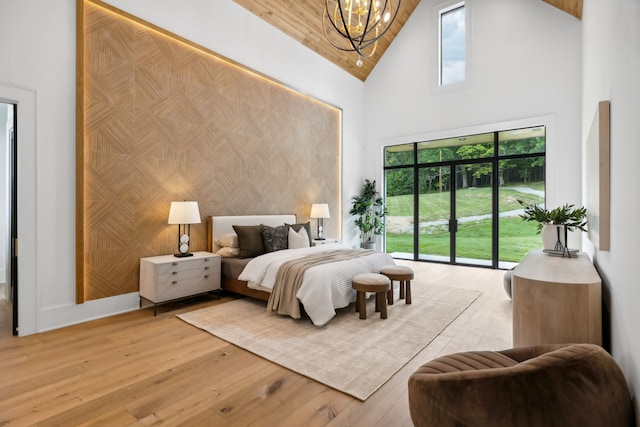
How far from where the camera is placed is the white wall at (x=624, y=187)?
53.6 inches

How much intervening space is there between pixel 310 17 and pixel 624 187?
5.67 m

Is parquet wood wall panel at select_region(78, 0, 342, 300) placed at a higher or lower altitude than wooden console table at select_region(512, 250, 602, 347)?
higher

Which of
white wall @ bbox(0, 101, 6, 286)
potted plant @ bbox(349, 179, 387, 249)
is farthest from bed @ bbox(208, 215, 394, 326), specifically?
white wall @ bbox(0, 101, 6, 286)

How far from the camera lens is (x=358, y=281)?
348cm

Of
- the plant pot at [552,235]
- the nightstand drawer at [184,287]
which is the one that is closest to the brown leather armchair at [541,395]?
the plant pot at [552,235]

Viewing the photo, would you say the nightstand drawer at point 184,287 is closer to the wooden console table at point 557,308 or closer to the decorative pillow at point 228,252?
the decorative pillow at point 228,252

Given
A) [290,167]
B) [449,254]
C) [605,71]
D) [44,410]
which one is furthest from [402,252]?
[44,410]

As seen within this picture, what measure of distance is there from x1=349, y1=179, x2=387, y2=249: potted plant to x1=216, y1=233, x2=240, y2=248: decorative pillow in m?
3.52

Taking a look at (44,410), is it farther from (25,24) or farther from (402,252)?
(402,252)

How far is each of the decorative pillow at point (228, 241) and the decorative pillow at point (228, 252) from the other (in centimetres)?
4

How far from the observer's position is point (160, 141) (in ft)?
13.6

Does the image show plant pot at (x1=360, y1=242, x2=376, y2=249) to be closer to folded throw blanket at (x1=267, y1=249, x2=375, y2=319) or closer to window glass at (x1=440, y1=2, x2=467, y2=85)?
folded throw blanket at (x1=267, y1=249, x2=375, y2=319)

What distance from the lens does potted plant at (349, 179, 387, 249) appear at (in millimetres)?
7465

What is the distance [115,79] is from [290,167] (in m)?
3.02
